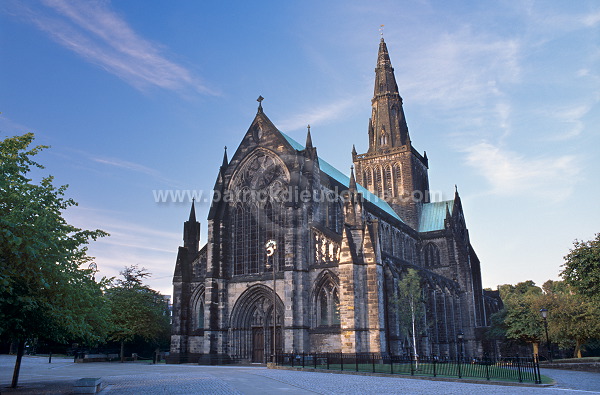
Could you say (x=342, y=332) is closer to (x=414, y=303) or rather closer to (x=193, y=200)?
(x=414, y=303)

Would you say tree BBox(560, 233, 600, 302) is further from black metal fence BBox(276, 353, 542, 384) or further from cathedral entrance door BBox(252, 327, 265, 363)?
cathedral entrance door BBox(252, 327, 265, 363)

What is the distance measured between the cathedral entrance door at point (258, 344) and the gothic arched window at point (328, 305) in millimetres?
5229

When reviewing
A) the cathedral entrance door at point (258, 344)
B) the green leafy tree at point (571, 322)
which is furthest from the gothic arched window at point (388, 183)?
the cathedral entrance door at point (258, 344)

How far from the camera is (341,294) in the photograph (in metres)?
33.3

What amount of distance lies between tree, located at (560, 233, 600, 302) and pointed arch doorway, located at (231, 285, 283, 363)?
62.8 feet

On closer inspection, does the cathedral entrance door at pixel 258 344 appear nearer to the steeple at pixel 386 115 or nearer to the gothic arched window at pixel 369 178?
the gothic arched window at pixel 369 178

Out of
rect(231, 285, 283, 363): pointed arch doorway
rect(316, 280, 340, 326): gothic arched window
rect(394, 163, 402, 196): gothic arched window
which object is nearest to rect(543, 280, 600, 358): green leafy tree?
rect(316, 280, 340, 326): gothic arched window

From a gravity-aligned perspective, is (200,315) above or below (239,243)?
below

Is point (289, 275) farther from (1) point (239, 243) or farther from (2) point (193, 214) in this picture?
(2) point (193, 214)

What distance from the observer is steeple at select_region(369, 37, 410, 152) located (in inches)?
2544

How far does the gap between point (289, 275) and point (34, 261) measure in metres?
21.7

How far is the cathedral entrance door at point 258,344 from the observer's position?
37188mm

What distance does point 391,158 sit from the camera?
209 ft

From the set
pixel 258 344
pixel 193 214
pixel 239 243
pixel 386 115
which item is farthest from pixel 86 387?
pixel 386 115
